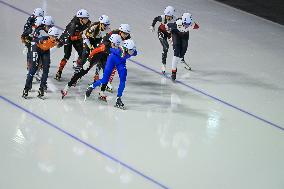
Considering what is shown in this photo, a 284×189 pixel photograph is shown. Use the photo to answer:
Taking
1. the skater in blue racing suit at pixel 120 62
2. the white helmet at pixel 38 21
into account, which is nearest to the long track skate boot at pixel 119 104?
the skater in blue racing suit at pixel 120 62

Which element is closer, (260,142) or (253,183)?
(253,183)

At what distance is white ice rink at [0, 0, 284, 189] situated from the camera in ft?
35.7

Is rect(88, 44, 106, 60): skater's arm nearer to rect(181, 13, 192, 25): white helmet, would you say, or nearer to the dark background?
rect(181, 13, 192, 25): white helmet

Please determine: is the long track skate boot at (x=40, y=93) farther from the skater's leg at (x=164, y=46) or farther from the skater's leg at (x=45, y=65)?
the skater's leg at (x=164, y=46)

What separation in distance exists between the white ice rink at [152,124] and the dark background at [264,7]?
3091 millimetres

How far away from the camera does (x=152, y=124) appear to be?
42.2ft

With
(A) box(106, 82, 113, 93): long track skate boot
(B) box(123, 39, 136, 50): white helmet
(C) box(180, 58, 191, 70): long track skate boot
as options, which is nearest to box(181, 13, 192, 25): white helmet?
(C) box(180, 58, 191, 70): long track skate boot

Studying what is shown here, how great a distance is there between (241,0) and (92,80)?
9.28m

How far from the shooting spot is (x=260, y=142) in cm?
1287

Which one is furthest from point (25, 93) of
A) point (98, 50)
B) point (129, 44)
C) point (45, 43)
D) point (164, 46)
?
point (164, 46)

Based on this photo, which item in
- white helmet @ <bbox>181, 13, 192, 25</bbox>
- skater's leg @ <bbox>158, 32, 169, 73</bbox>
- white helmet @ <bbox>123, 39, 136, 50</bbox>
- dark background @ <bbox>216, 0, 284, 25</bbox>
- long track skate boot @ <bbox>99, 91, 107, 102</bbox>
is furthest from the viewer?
dark background @ <bbox>216, 0, 284, 25</bbox>

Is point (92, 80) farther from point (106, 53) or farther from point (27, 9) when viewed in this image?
point (27, 9)

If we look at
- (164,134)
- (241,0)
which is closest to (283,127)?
(164,134)

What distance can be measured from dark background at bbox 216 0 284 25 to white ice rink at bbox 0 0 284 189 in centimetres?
309
